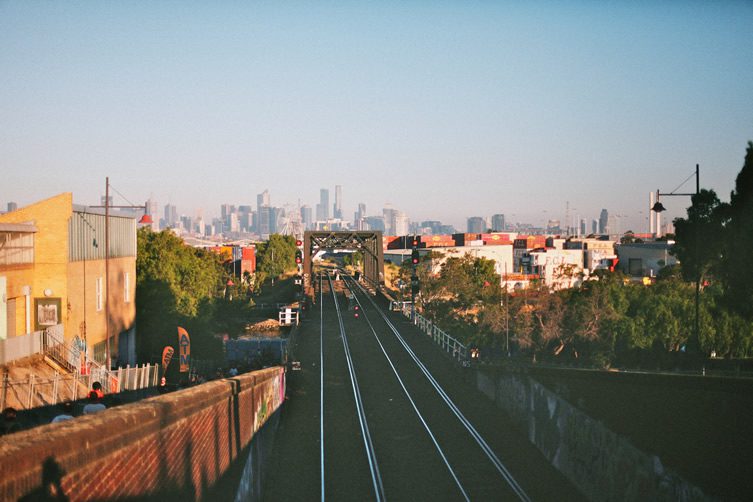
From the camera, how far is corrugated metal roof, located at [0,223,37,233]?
954 inches

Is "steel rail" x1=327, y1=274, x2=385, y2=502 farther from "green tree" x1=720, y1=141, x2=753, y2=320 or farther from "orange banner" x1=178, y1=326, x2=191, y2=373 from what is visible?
"green tree" x1=720, y1=141, x2=753, y2=320

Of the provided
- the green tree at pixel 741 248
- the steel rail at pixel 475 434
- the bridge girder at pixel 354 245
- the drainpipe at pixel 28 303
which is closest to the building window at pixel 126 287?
the drainpipe at pixel 28 303

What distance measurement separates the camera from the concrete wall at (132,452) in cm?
575

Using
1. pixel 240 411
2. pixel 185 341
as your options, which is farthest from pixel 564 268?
pixel 240 411

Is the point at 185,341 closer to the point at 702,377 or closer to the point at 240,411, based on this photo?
the point at 240,411

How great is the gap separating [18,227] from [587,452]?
20477mm

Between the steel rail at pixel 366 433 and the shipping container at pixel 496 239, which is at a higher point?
the shipping container at pixel 496 239

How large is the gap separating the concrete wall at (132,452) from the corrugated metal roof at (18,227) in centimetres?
1485

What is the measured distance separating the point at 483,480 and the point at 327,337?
26.3 meters

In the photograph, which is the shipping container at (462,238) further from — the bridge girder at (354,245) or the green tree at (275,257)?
the bridge girder at (354,245)

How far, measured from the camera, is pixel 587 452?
664 inches

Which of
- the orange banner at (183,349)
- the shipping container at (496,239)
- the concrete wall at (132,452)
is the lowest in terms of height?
the orange banner at (183,349)

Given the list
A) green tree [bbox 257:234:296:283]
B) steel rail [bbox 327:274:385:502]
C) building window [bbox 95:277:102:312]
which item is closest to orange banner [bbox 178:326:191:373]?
steel rail [bbox 327:274:385:502]

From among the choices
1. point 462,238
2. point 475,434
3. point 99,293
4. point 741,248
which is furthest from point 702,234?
point 462,238
